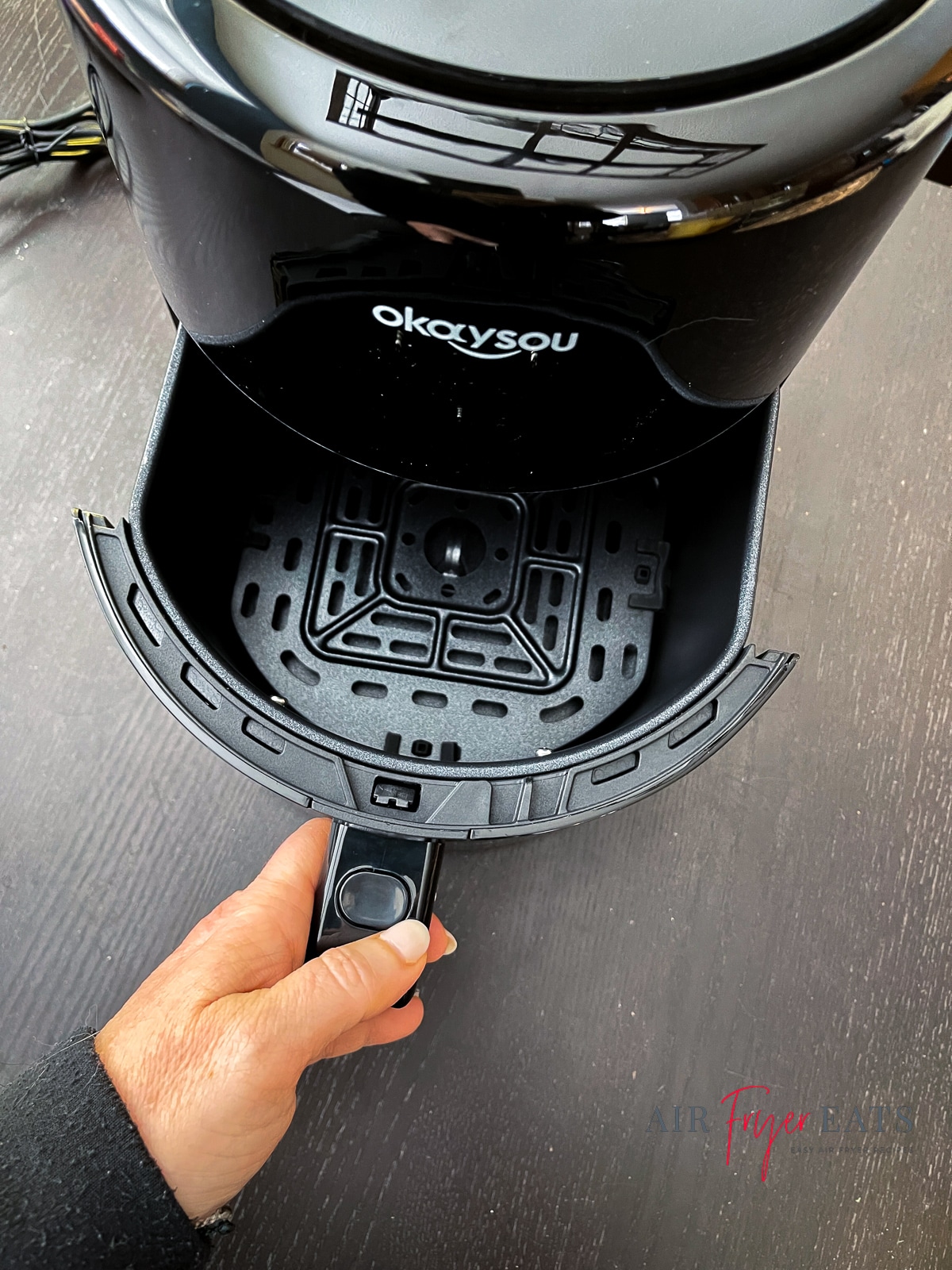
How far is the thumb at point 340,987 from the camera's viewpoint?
50cm

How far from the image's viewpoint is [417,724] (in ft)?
1.93

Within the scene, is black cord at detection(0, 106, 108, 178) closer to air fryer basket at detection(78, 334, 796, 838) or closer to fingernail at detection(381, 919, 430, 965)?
air fryer basket at detection(78, 334, 796, 838)

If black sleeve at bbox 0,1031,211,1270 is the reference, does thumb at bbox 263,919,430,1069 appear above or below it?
above

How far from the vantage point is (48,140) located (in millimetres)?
767

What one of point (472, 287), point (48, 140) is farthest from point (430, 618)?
point (48, 140)

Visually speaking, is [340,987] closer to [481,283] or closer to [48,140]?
[481,283]

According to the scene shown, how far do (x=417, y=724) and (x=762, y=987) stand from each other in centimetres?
32

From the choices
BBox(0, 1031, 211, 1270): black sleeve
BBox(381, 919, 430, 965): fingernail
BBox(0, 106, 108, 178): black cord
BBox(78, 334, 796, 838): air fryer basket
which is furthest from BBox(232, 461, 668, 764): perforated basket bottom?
BBox(0, 106, 108, 178): black cord

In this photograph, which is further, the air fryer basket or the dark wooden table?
the dark wooden table

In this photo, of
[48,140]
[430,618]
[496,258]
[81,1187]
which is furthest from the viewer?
[48,140]

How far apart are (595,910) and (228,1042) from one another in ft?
0.92

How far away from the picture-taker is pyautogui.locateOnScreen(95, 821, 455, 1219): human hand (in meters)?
0.49

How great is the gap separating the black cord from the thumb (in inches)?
26.8

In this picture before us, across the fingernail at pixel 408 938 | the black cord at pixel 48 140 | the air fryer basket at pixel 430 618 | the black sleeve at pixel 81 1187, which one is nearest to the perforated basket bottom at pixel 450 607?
the air fryer basket at pixel 430 618
